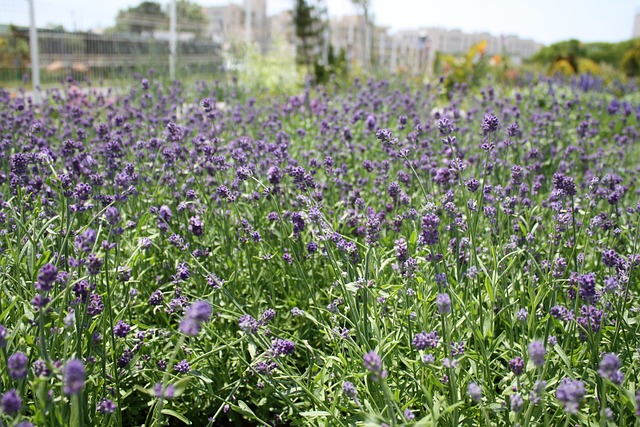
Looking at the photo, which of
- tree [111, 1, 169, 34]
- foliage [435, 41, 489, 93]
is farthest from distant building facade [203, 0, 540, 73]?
tree [111, 1, 169, 34]

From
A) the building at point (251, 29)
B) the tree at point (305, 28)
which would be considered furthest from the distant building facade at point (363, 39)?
the tree at point (305, 28)

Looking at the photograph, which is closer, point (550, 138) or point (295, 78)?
point (550, 138)

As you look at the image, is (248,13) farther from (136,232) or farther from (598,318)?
(598,318)

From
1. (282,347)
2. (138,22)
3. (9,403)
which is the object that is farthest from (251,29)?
(9,403)

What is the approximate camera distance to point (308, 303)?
2.71 m

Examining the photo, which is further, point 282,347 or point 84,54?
point 84,54

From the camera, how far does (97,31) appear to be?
1458cm

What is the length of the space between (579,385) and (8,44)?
Result: 16665mm

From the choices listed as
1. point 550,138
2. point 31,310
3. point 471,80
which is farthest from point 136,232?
point 471,80

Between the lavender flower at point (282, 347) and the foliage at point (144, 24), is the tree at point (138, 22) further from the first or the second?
the lavender flower at point (282, 347)

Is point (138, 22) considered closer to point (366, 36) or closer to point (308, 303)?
point (366, 36)

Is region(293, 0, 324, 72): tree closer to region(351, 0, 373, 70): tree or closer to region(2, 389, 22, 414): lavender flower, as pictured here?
region(351, 0, 373, 70): tree

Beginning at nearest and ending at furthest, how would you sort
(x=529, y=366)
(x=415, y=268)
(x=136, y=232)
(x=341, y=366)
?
1. (x=529, y=366)
2. (x=415, y=268)
3. (x=341, y=366)
4. (x=136, y=232)

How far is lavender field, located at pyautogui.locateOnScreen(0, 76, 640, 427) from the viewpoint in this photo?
1.75m
